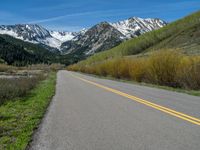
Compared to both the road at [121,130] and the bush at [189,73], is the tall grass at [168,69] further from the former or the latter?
the road at [121,130]

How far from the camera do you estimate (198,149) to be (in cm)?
582

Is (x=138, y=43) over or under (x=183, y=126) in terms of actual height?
over

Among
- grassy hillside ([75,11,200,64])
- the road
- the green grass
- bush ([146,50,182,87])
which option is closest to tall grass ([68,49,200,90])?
bush ([146,50,182,87])

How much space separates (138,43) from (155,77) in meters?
80.1

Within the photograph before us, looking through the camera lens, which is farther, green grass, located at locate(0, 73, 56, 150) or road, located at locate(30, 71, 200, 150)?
green grass, located at locate(0, 73, 56, 150)

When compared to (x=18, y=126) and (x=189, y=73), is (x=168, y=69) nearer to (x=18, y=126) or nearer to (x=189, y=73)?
(x=189, y=73)

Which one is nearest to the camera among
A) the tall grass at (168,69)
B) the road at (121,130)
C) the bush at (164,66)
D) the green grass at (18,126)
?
the road at (121,130)

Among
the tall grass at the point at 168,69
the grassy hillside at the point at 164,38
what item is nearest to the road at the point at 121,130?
the tall grass at the point at 168,69

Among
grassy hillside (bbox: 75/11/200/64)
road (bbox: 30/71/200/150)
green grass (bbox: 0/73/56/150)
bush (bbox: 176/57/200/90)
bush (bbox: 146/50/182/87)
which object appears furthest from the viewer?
grassy hillside (bbox: 75/11/200/64)

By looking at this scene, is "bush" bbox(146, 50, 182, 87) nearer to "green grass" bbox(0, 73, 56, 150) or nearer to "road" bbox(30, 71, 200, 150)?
"road" bbox(30, 71, 200, 150)

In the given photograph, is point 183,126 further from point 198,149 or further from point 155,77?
point 155,77

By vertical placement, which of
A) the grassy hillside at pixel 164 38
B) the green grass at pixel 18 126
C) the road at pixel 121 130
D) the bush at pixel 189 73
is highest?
the grassy hillside at pixel 164 38

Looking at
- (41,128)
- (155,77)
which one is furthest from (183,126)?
(155,77)

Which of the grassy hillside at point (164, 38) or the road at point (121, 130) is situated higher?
the grassy hillside at point (164, 38)
